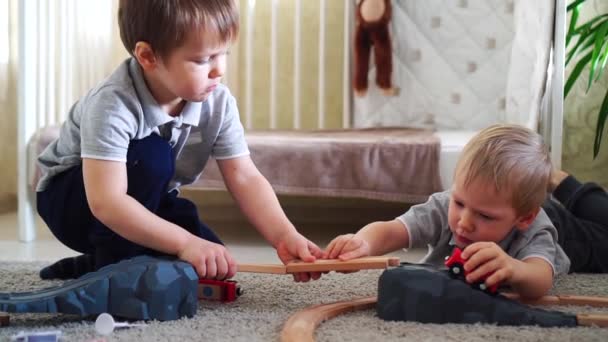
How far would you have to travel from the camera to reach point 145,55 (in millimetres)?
1014

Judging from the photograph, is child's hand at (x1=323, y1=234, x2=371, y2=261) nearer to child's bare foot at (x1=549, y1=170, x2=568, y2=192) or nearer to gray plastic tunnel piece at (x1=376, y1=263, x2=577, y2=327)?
gray plastic tunnel piece at (x1=376, y1=263, x2=577, y2=327)

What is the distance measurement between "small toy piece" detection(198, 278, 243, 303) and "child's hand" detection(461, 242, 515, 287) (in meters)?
0.31

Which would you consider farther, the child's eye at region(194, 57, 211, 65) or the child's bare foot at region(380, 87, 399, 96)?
the child's bare foot at region(380, 87, 399, 96)

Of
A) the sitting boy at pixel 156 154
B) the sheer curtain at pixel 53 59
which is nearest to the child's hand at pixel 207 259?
the sitting boy at pixel 156 154

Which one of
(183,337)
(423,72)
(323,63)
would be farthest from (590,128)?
(183,337)

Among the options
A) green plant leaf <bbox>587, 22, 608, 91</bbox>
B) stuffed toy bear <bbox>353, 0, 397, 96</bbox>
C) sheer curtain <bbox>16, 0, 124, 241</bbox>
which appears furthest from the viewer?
stuffed toy bear <bbox>353, 0, 397, 96</bbox>

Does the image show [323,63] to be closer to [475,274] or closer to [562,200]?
[562,200]

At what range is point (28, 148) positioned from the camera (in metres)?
1.74

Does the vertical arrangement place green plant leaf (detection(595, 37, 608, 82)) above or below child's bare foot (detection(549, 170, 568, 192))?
above

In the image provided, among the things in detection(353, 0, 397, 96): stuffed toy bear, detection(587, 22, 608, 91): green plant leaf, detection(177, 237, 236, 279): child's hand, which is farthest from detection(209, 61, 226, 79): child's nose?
detection(587, 22, 608, 91): green plant leaf

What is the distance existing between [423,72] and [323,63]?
28cm

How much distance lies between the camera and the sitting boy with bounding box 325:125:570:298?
3.33 ft

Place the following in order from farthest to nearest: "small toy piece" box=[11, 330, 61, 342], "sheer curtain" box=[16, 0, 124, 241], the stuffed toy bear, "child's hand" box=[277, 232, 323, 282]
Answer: the stuffed toy bear, "sheer curtain" box=[16, 0, 124, 241], "child's hand" box=[277, 232, 323, 282], "small toy piece" box=[11, 330, 61, 342]

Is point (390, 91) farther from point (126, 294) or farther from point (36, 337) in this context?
point (36, 337)
